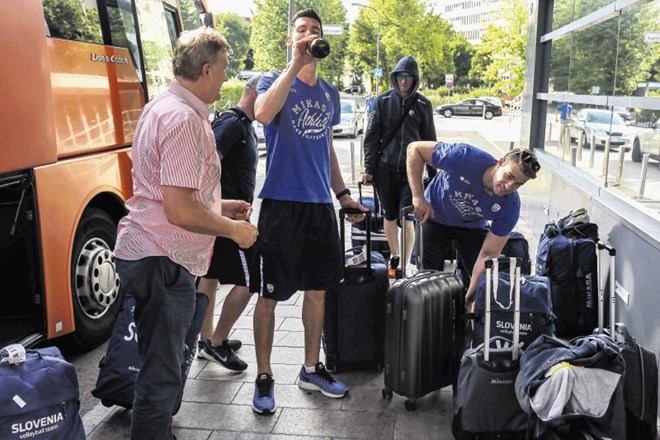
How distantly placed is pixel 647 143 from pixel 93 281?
411 cm

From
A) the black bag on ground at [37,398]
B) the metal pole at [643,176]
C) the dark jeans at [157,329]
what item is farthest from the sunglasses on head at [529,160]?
the black bag on ground at [37,398]

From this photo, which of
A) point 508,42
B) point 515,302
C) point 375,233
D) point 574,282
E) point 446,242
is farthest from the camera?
point 508,42

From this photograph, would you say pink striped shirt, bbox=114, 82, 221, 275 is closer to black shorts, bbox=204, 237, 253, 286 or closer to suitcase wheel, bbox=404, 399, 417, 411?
black shorts, bbox=204, 237, 253, 286

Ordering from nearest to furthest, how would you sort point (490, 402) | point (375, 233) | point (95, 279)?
point (490, 402) < point (95, 279) < point (375, 233)

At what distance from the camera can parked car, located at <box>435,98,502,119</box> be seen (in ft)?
166

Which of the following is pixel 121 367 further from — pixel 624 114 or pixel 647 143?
pixel 624 114

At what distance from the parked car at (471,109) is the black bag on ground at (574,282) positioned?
154 ft

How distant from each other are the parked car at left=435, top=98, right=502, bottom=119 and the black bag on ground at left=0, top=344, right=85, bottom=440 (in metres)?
49.8

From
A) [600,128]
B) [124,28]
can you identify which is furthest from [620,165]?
[124,28]

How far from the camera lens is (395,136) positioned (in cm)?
641

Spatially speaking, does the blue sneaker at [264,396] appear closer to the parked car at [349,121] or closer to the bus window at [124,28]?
the bus window at [124,28]

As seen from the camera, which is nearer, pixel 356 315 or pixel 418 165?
pixel 356 315

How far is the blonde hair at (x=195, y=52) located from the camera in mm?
2662

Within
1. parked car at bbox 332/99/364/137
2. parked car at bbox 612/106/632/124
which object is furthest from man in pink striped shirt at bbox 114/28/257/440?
parked car at bbox 332/99/364/137
